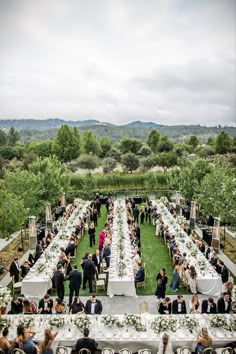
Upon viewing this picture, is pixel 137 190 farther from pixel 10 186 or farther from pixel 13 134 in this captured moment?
pixel 13 134


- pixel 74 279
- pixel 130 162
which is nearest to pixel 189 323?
pixel 74 279

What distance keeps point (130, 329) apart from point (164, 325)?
90 centimetres

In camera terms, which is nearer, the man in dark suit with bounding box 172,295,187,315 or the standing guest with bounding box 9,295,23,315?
the man in dark suit with bounding box 172,295,187,315

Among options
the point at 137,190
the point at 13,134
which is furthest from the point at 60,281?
the point at 13,134

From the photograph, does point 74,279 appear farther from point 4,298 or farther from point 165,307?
point 165,307

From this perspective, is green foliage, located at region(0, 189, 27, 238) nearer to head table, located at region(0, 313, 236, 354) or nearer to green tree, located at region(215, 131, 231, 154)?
head table, located at region(0, 313, 236, 354)

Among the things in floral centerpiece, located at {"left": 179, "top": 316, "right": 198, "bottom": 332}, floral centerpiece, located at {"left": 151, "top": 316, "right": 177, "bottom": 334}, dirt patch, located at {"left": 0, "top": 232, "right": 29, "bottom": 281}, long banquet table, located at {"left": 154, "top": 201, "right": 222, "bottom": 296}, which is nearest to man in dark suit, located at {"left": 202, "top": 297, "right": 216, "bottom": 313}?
floral centerpiece, located at {"left": 179, "top": 316, "right": 198, "bottom": 332}

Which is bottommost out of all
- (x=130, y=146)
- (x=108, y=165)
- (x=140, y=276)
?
(x=140, y=276)

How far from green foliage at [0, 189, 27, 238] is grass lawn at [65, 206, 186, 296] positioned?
358 centimetres

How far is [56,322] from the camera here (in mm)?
9156

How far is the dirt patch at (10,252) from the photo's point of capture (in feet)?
55.5

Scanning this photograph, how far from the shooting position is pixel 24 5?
21.0 m

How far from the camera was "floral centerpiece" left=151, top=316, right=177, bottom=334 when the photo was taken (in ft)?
A: 29.2

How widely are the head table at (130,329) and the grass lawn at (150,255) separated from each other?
166 inches
